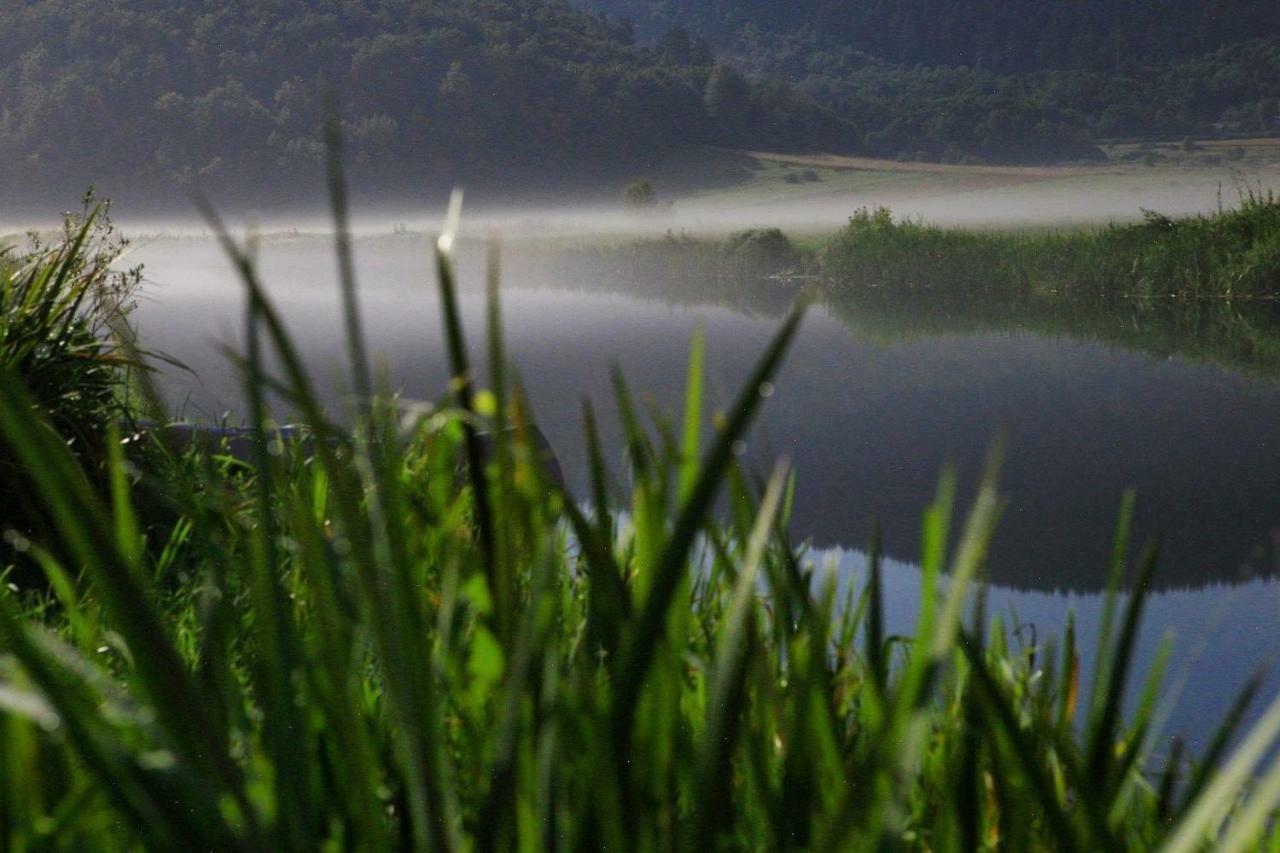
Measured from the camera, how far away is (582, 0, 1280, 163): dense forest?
175 ft

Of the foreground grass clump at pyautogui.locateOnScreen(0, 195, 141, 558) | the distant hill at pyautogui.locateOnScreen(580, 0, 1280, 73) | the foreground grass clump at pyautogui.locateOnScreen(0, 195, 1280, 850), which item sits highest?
the distant hill at pyautogui.locateOnScreen(580, 0, 1280, 73)

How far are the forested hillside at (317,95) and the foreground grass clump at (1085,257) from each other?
21756mm

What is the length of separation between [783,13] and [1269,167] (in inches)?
1481

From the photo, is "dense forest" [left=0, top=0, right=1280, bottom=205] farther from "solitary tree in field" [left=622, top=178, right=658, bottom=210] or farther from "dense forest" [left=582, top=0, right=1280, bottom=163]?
"solitary tree in field" [left=622, top=178, right=658, bottom=210]

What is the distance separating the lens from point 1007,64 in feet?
229

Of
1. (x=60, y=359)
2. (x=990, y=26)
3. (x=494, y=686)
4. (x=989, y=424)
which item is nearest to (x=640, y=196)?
(x=989, y=424)

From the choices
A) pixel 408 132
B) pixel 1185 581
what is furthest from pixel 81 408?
pixel 408 132

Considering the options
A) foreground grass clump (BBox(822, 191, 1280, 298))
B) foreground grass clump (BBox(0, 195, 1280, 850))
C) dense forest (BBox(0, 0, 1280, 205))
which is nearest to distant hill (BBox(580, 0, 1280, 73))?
dense forest (BBox(0, 0, 1280, 205))

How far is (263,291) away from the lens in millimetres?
314

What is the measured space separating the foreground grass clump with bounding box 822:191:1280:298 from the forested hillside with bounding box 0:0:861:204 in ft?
71.4

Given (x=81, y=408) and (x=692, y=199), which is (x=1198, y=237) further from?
(x=692, y=199)

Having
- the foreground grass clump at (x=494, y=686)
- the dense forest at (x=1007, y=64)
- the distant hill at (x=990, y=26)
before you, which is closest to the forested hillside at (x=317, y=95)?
the dense forest at (x=1007, y=64)

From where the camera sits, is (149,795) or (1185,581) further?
(1185,581)

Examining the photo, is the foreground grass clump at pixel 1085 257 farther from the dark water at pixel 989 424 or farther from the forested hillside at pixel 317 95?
the forested hillside at pixel 317 95
